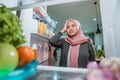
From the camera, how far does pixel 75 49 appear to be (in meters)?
1.07

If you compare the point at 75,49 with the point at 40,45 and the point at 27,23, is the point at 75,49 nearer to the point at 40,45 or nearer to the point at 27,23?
the point at 27,23

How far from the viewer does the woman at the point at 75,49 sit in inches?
40.2

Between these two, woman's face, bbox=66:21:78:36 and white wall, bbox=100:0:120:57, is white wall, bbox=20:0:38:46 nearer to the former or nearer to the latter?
woman's face, bbox=66:21:78:36

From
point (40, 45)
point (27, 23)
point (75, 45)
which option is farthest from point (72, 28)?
point (40, 45)

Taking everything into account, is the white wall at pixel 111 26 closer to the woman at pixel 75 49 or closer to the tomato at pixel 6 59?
the woman at pixel 75 49

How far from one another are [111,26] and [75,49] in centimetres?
42

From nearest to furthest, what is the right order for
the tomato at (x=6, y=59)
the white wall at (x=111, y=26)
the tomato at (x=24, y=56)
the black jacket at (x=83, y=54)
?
the tomato at (x=6, y=59) → the tomato at (x=24, y=56) → the white wall at (x=111, y=26) → the black jacket at (x=83, y=54)

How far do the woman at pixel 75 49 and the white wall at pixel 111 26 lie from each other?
1.15 ft

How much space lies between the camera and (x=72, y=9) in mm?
3871

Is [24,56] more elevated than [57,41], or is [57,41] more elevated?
[57,41]

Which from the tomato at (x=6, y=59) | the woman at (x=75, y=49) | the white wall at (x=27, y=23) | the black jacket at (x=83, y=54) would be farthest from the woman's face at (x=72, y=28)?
the tomato at (x=6, y=59)

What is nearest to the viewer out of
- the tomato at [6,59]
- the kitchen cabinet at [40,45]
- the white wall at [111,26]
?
the tomato at [6,59]

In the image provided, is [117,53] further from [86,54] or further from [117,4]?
[86,54]

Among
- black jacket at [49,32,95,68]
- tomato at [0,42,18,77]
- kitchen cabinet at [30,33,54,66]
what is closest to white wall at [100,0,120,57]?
black jacket at [49,32,95,68]
